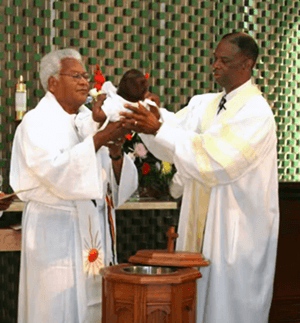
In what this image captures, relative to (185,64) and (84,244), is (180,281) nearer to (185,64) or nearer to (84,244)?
(84,244)

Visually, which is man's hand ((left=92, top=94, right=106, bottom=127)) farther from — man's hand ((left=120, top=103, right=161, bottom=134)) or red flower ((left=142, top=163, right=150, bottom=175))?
red flower ((left=142, top=163, right=150, bottom=175))

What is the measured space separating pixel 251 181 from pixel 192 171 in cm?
36

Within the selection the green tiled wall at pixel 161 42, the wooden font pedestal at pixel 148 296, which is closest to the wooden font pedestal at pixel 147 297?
the wooden font pedestal at pixel 148 296

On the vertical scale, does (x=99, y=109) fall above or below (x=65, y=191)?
above

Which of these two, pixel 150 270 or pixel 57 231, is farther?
pixel 57 231

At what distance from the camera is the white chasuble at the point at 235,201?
4113mm

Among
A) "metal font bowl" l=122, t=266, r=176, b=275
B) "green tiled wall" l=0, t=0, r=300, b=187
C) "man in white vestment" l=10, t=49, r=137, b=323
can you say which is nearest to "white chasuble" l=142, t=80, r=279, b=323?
"man in white vestment" l=10, t=49, r=137, b=323

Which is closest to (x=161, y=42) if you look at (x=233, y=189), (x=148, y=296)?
(x=233, y=189)

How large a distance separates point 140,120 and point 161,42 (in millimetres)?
2578

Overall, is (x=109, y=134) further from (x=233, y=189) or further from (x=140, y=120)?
(x=233, y=189)

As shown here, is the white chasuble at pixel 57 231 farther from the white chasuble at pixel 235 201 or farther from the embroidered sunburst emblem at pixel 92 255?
Answer: the white chasuble at pixel 235 201

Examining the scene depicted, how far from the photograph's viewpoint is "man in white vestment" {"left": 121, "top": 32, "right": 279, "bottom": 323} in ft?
13.5

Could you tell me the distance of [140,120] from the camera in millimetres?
3955

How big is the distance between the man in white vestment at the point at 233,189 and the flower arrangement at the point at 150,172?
125cm
